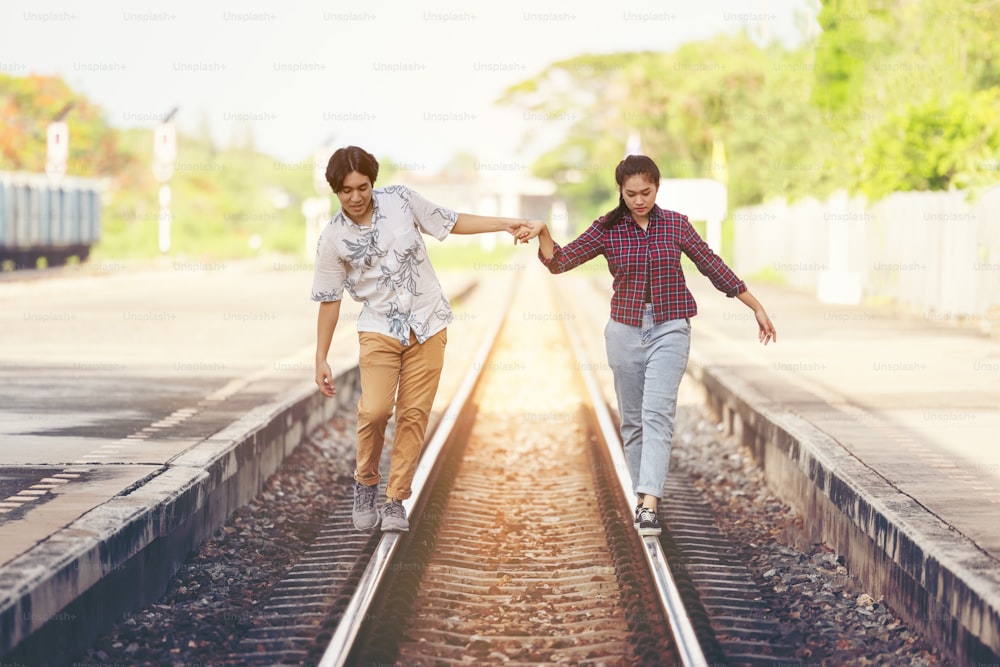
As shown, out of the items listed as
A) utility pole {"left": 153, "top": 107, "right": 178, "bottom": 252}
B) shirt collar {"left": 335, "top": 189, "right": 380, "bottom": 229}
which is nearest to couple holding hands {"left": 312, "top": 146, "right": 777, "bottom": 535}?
shirt collar {"left": 335, "top": 189, "right": 380, "bottom": 229}

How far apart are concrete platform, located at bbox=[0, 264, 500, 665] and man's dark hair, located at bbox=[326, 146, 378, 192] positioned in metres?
1.61

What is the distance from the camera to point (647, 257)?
687cm

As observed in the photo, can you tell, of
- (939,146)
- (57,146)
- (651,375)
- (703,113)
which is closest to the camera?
(651,375)

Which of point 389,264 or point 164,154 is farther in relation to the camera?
point 164,154

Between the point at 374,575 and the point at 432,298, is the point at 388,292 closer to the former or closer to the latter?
the point at 432,298

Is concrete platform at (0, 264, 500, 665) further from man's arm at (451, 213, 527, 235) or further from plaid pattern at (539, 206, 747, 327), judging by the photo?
plaid pattern at (539, 206, 747, 327)

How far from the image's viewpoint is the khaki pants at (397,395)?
6.81m

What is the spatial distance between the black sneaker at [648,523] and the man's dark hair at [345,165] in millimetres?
2153

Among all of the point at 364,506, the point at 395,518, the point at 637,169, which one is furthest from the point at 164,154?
the point at 637,169

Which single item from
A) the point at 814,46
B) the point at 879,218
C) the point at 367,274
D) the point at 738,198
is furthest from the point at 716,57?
the point at 367,274

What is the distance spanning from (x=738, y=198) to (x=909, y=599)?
143 ft

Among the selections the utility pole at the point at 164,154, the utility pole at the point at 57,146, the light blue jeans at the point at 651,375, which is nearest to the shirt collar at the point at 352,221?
the light blue jeans at the point at 651,375

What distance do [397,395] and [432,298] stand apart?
2.32 ft

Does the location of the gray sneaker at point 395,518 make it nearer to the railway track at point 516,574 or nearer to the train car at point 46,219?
the railway track at point 516,574
